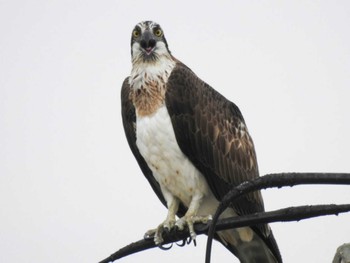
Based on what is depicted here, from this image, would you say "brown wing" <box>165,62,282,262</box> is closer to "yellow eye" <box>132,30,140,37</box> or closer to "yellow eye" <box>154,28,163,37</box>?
"yellow eye" <box>154,28,163,37</box>

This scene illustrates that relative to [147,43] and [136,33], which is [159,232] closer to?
[147,43]

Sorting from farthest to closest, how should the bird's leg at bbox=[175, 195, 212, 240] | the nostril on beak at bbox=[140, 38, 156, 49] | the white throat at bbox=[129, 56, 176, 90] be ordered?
the nostril on beak at bbox=[140, 38, 156, 49] < the white throat at bbox=[129, 56, 176, 90] < the bird's leg at bbox=[175, 195, 212, 240]

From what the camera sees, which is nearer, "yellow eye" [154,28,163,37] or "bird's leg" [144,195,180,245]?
"bird's leg" [144,195,180,245]

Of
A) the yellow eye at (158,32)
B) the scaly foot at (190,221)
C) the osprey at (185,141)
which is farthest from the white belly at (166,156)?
the yellow eye at (158,32)

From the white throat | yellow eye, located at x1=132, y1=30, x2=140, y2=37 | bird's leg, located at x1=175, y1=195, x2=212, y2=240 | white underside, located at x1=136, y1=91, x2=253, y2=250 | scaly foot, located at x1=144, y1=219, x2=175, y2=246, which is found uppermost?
yellow eye, located at x1=132, y1=30, x2=140, y2=37

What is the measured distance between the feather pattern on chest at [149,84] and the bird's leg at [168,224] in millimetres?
915

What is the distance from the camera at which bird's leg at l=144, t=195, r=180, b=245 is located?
22.5 feet

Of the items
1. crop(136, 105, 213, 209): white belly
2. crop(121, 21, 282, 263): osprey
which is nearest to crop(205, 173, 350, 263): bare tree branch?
crop(121, 21, 282, 263): osprey

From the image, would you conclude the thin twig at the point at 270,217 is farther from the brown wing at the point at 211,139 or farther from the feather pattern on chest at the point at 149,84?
the feather pattern on chest at the point at 149,84

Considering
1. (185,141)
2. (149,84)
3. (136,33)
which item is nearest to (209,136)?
(185,141)

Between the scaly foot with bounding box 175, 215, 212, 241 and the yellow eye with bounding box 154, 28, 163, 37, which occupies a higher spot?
the yellow eye with bounding box 154, 28, 163, 37

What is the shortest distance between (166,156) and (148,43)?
3.69 ft

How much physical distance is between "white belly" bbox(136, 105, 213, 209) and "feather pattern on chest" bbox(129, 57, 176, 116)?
3.2 inches

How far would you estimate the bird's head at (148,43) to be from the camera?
7.67 meters
